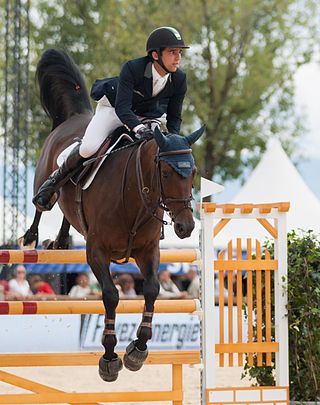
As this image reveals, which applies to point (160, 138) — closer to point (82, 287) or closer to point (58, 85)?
point (58, 85)

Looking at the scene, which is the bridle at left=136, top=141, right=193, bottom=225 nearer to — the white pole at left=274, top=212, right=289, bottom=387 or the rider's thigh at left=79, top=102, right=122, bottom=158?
the rider's thigh at left=79, top=102, right=122, bottom=158

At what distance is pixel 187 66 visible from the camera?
2614cm

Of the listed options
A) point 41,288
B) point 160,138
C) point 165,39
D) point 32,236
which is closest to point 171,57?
point 165,39

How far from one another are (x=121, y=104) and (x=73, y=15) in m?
21.7

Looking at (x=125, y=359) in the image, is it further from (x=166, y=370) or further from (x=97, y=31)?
(x=97, y=31)

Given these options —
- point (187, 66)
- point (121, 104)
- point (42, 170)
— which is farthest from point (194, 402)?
point (187, 66)

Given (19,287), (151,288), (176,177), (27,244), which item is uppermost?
(176,177)

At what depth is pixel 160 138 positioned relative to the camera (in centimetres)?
505

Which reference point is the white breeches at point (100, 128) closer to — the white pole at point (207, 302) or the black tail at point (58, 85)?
the white pole at point (207, 302)

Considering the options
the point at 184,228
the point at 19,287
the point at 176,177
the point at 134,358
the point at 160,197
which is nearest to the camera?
the point at 184,228

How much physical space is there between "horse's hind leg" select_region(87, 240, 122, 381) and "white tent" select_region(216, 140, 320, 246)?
338 inches

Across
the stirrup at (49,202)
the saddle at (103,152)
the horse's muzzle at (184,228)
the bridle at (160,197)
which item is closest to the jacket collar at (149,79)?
the saddle at (103,152)

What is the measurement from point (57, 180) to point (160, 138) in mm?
1228

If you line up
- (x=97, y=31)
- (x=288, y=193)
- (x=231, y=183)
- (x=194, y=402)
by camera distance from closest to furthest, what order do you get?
(x=194, y=402) → (x=288, y=193) → (x=97, y=31) → (x=231, y=183)
